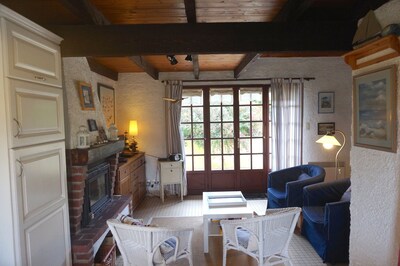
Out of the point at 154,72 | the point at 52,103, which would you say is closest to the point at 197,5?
the point at 52,103

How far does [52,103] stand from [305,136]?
14.6 ft

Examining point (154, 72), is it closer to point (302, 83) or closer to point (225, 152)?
point (225, 152)

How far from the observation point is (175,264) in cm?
288

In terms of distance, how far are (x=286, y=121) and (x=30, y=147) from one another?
14.0ft

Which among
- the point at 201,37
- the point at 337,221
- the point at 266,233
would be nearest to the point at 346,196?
the point at 337,221

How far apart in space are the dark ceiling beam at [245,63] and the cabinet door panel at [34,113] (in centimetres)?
234

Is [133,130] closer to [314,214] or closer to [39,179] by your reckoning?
[39,179]

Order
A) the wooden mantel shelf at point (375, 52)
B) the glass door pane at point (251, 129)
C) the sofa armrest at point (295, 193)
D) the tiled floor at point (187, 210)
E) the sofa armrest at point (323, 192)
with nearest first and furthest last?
the wooden mantel shelf at point (375, 52) → the tiled floor at point (187, 210) → the sofa armrest at point (323, 192) → the sofa armrest at point (295, 193) → the glass door pane at point (251, 129)

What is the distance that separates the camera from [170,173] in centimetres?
506

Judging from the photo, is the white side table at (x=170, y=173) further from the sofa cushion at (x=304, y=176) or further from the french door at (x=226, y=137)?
the sofa cushion at (x=304, y=176)

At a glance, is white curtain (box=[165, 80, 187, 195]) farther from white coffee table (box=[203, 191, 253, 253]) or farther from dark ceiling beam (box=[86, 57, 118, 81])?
white coffee table (box=[203, 191, 253, 253])

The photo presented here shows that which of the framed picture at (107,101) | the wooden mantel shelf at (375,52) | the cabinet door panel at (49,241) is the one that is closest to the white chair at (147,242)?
the cabinet door panel at (49,241)

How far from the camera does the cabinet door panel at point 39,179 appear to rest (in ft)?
5.72

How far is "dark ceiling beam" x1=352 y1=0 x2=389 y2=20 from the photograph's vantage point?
2011 mm
